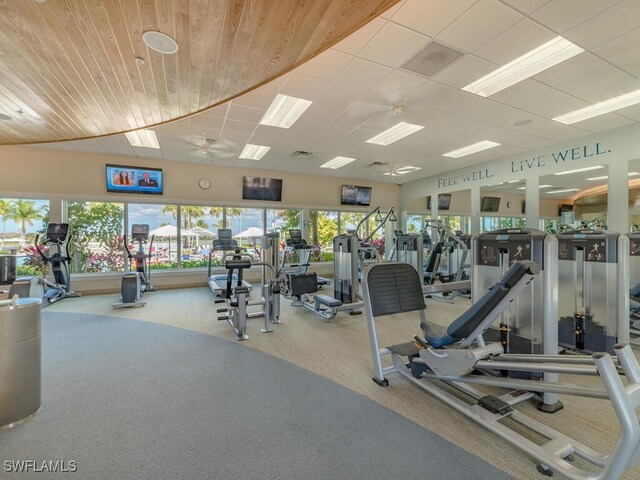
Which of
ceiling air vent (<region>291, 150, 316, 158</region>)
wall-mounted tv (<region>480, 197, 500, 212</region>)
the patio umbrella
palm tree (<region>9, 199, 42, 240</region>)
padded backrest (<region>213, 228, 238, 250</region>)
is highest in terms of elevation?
ceiling air vent (<region>291, 150, 316, 158</region>)

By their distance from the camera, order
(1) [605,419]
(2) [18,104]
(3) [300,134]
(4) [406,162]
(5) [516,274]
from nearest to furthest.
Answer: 1. (5) [516,274]
2. (1) [605,419]
3. (2) [18,104]
4. (3) [300,134]
5. (4) [406,162]

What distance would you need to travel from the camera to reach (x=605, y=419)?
2.08 meters

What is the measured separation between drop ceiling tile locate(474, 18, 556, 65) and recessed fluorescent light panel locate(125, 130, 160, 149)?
17.9 ft

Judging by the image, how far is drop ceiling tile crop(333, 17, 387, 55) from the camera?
269 cm

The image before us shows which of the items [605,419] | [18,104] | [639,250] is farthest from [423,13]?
[18,104]

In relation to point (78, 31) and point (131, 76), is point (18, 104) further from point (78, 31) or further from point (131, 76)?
point (78, 31)

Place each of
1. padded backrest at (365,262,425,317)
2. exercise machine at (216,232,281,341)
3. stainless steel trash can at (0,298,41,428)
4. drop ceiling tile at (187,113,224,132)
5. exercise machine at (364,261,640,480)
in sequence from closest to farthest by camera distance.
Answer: exercise machine at (364,261,640,480) → stainless steel trash can at (0,298,41,428) → padded backrest at (365,262,425,317) → exercise machine at (216,232,281,341) → drop ceiling tile at (187,113,224,132)

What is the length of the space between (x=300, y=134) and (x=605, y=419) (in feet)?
17.9

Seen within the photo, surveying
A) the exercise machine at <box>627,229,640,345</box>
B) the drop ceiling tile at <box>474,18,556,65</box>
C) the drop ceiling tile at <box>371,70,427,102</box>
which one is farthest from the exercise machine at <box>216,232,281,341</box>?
the exercise machine at <box>627,229,640,345</box>

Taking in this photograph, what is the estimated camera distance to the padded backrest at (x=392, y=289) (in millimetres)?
2598

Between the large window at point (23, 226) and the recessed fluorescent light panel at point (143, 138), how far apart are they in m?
2.61

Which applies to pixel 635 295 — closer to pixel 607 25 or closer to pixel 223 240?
pixel 607 25

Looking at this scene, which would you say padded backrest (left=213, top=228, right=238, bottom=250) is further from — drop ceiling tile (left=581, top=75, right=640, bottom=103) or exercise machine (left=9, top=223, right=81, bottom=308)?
drop ceiling tile (left=581, top=75, right=640, bottom=103)

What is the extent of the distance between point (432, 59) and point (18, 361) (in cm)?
464
